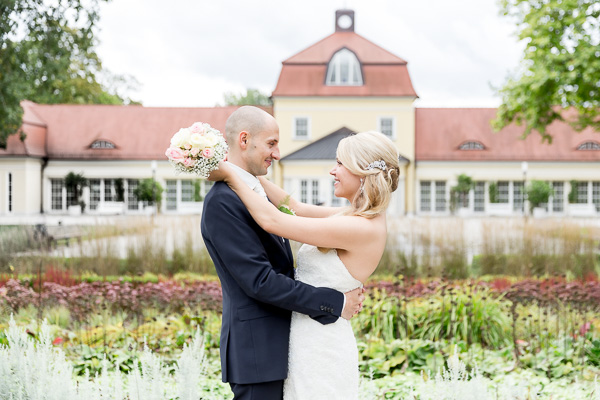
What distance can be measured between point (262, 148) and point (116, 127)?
1243 inches

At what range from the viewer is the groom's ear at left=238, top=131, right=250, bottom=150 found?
2.47 meters

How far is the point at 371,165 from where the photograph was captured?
248 cm

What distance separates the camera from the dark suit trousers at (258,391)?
7.86ft

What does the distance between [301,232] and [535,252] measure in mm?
8179

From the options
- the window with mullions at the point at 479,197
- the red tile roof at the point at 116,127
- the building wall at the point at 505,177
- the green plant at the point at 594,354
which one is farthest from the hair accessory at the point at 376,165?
the window with mullions at the point at 479,197

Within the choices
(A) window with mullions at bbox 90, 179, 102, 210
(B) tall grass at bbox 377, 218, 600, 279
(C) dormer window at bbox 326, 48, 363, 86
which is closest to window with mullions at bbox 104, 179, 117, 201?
(A) window with mullions at bbox 90, 179, 102, 210

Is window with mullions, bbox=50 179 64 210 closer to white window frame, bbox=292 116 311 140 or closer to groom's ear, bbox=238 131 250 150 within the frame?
white window frame, bbox=292 116 311 140

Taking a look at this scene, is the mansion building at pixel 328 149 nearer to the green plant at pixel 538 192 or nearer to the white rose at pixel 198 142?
the green plant at pixel 538 192

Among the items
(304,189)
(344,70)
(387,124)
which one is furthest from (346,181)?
(387,124)

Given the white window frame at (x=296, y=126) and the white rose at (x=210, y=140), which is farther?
the white window frame at (x=296, y=126)

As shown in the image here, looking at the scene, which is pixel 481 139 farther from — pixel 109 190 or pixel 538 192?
pixel 109 190

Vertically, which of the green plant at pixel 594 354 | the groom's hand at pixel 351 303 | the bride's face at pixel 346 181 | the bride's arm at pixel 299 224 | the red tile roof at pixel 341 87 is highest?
the red tile roof at pixel 341 87

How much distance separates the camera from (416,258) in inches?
357

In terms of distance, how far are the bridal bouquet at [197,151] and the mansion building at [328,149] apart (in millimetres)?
27313
